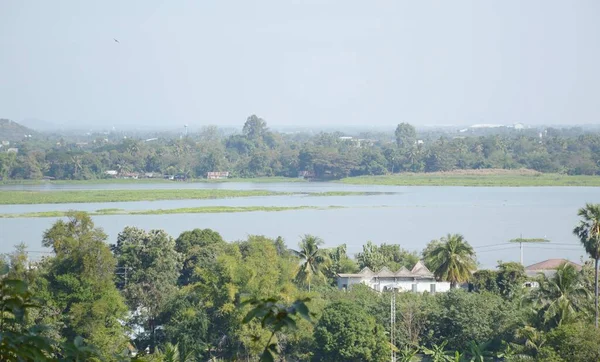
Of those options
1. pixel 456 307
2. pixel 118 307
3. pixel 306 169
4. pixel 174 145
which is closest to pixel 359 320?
pixel 456 307

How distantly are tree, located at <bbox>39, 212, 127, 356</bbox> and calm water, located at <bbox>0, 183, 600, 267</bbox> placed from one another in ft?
41.0

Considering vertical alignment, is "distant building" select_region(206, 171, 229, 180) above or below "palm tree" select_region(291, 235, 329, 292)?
below

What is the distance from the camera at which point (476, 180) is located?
194ft

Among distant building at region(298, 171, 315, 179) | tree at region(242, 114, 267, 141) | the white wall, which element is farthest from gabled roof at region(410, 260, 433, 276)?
tree at region(242, 114, 267, 141)

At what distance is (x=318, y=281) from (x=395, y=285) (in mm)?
1685

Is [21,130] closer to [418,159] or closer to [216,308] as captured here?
[418,159]

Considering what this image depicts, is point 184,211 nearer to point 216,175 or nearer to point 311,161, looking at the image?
point 311,161

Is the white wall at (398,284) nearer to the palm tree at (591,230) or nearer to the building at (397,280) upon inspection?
the building at (397,280)

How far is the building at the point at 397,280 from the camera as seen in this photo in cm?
2005

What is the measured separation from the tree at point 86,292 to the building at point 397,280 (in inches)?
230

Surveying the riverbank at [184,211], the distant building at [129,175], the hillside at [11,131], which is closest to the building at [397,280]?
the riverbank at [184,211]

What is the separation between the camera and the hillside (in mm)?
113531

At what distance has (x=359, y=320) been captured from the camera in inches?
589

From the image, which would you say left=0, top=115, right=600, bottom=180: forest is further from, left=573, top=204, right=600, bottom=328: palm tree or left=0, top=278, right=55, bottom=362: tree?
left=0, top=278, right=55, bottom=362: tree
